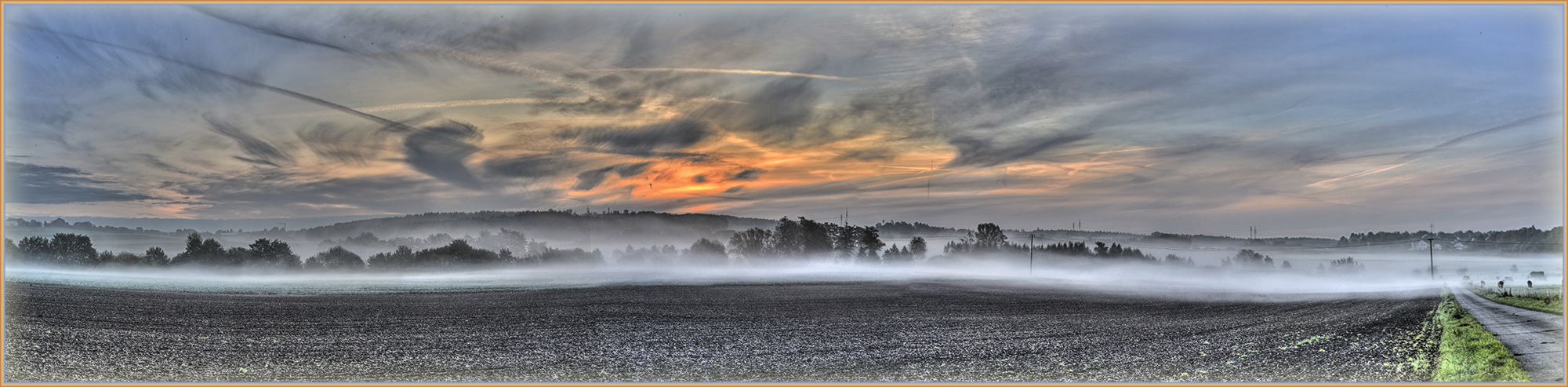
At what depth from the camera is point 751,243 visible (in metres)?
142

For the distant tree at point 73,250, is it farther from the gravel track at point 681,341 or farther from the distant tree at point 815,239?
the distant tree at point 815,239

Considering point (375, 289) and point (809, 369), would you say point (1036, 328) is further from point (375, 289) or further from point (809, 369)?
point (375, 289)

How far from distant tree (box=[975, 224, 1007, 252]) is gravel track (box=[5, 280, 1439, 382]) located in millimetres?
113122

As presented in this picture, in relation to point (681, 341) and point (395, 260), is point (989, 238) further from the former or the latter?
point (681, 341)

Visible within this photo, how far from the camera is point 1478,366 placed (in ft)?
58.1

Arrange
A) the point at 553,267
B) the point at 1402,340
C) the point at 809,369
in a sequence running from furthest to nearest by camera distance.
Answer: the point at 553,267 < the point at 1402,340 < the point at 809,369

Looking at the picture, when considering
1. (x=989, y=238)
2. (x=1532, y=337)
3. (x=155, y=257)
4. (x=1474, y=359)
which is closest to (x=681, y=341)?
(x=1474, y=359)

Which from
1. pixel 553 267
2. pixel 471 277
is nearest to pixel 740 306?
pixel 471 277

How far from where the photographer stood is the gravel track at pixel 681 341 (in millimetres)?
19922

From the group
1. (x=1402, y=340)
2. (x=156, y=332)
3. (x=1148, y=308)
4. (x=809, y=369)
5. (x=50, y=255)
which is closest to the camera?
(x=809, y=369)

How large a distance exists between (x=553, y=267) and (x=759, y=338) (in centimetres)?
8738

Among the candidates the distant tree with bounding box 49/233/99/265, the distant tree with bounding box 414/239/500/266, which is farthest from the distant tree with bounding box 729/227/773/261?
the distant tree with bounding box 49/233/99/265

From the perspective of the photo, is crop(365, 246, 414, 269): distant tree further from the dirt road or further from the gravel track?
the dirt road

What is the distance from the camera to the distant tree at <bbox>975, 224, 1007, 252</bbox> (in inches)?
6297
